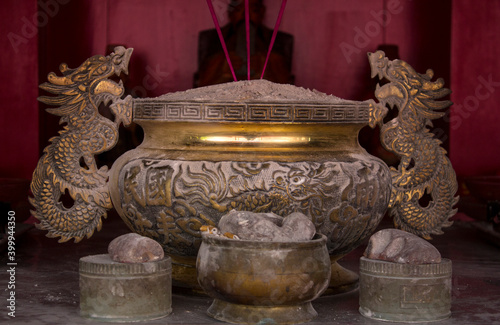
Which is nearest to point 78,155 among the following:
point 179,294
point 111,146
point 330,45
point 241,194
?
point 111,146

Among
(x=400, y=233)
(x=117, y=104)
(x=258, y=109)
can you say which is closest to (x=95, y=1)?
(x=117, y=104)

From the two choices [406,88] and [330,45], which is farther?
[330,45]

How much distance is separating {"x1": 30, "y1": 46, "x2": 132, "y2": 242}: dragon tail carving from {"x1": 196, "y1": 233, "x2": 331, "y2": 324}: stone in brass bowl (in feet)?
2.93

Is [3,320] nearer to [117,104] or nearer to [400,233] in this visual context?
[117,104]

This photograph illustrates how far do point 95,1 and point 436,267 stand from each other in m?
3.92

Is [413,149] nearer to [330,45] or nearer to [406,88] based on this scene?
[406,88]

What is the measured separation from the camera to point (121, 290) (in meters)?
2.87

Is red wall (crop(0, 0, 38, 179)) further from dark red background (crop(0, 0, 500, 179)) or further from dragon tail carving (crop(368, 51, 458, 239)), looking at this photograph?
dragon tail carving (crop(368, 51, 458, 239))

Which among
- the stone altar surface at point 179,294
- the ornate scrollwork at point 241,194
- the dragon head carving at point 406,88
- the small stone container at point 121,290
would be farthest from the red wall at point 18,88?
the small stone container at point 121,290

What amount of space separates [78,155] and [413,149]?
1364 millimetres

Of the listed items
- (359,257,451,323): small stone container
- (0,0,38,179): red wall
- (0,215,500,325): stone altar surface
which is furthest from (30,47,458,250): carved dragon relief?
(0,0,38,179): red wall

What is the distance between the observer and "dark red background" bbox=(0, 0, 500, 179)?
223 inches

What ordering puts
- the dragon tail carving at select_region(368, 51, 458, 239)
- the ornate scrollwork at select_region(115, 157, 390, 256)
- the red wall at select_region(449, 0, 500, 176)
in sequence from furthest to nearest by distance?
the red wall at select_region(449, 0, 500, 176) → the dragon tail carving at select_region(368, 51, 458, 239) → the ornate scrollwork at select_region(115, 157, 390, 256)

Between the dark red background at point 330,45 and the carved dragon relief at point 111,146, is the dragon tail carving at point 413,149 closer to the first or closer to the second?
the carved dragon relief at point 111,146
